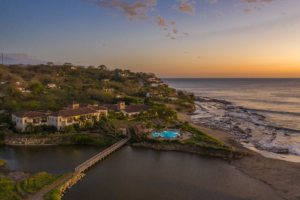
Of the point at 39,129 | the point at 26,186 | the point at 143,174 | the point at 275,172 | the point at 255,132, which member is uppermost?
the point at 39,129

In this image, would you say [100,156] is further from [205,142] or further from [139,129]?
[205,142]

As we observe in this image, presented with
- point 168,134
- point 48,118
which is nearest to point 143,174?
point 168,134

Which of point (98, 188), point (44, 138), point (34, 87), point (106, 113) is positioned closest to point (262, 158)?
point (98, 188)

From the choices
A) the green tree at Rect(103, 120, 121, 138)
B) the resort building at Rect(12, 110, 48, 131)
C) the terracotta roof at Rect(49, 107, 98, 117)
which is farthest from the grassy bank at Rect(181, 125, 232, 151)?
the resort building at Rect(12, 110, 48, 131)

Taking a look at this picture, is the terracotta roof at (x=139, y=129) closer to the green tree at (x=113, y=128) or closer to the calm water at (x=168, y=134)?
the calm water at (x=168, y=134)

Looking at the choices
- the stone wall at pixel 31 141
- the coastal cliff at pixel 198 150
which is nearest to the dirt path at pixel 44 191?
the stone wall at pixel 31 141

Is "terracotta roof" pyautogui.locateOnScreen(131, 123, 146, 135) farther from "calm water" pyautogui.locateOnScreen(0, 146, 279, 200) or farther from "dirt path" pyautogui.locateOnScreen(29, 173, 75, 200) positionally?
"dirt path" pyautogui.locateOnScreen(29, 173, 75, 200)
